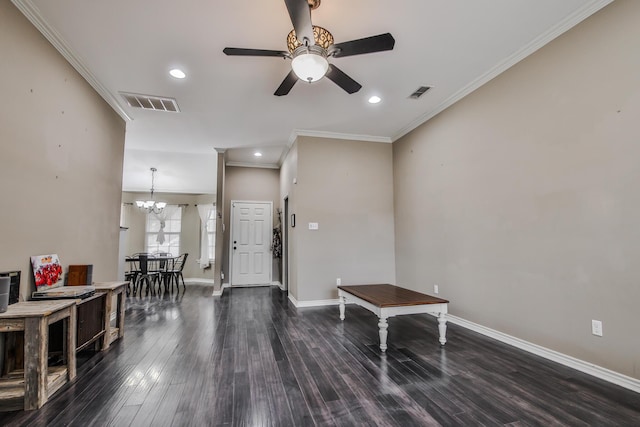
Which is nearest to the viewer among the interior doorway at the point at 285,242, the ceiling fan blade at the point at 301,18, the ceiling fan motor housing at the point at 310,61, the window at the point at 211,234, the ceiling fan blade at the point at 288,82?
the ceiling fan blade at the point at 301,18

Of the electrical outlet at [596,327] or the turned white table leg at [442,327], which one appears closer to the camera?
the electrical outlet at [596,327]

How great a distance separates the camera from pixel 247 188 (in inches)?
286

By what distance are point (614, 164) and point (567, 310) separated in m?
1.26

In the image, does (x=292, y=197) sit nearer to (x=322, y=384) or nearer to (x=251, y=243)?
(x=251, y=243)

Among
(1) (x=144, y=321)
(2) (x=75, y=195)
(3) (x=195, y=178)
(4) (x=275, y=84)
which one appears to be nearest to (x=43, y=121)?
(2) (x=75, y=195)

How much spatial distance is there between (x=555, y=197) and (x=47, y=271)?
467 cm

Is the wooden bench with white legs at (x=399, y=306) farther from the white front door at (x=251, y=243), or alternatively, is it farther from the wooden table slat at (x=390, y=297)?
the white front door at (x=251, y=243)

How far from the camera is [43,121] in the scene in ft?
8.69

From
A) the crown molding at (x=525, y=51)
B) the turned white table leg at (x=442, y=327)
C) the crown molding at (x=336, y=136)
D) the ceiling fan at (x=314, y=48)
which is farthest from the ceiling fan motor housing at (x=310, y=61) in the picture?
the crown molding at (x=336, y=136)

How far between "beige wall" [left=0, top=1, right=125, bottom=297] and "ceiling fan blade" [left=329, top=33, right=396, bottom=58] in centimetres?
248

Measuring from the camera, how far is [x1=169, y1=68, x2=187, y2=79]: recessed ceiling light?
326 cm

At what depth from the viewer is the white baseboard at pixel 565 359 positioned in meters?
2.18

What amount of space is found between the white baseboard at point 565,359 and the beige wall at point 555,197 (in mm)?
48

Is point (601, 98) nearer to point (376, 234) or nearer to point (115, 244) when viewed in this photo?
point (376, 234)
